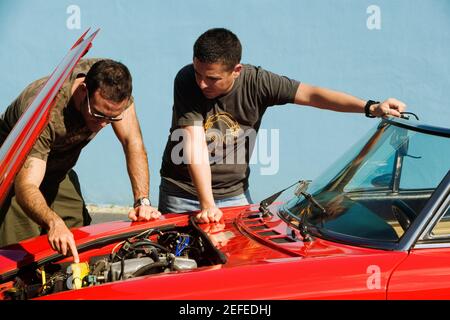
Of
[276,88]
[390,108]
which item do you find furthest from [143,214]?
[390,108]

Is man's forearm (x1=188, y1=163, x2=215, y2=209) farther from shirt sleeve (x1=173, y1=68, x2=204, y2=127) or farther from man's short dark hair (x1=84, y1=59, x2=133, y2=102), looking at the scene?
man's short dark hair (x1=84, y1=59, x2=133, y2=102)

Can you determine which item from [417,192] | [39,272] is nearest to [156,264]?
[39,272]

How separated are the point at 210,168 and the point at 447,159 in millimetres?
1639

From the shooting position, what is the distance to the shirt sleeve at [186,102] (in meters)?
4.46

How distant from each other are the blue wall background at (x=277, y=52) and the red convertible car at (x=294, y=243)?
321 centimetres

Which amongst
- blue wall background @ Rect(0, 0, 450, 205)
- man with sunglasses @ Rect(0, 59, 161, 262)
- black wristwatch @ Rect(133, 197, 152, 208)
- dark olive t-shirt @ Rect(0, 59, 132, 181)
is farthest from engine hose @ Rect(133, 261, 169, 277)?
blue wall background @ Rect(0, 0, 450, 205)

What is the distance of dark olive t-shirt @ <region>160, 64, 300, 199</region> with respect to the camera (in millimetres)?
4523

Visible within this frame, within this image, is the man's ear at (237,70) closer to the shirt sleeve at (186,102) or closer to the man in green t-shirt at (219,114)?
the man in green t-shirt at (219,114)

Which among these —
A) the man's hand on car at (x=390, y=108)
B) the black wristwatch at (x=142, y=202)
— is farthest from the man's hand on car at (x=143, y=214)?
the man's hand on car at (x=390, y=108)

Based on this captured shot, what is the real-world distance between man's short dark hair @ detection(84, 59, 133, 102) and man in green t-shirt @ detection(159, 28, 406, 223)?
418mm

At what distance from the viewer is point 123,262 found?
3.33 m

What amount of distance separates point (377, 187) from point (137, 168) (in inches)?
62.8
